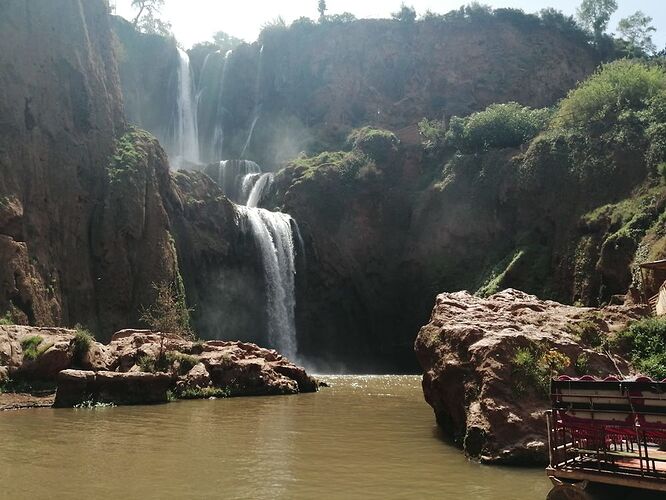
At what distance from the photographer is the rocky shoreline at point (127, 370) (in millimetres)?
20609

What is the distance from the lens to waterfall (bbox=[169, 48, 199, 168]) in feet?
216

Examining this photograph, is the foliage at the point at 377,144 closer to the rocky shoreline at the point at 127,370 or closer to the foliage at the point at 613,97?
the foliage at the point at 613,97

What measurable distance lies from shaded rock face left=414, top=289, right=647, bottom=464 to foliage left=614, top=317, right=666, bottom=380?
1.17 feet

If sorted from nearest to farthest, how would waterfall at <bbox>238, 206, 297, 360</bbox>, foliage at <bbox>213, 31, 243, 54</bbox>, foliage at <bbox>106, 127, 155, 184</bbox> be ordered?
foliage at <bbox>106, 127, 155, 184</bbox>, waterfall at <bbox>238, 206, 297, 360</bbox>, foliage at <bbox>213, 31, 243, 54</bbox>

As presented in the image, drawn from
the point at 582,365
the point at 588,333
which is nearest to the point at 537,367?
the point at 582,365

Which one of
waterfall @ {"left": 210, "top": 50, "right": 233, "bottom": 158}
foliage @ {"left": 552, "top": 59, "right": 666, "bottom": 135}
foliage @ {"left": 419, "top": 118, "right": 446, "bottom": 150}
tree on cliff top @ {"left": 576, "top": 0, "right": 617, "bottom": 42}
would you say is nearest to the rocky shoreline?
foliage @ {"left": 552, "top": 59, "right": 666, "bottom": 135}

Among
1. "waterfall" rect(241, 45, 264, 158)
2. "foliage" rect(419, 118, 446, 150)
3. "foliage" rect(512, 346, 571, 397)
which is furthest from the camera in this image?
"waterfall" rect(241, 45, 264, 158)

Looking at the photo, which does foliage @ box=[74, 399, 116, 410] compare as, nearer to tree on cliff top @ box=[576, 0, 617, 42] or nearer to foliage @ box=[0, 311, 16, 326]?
foliage @ box=[0, 311, 16, 326]

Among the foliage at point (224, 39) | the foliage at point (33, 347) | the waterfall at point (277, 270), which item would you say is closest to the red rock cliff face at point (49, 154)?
the foliage at point (33, 347)

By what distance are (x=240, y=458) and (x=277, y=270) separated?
110ft

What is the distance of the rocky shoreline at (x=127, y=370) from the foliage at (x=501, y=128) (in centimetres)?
2984

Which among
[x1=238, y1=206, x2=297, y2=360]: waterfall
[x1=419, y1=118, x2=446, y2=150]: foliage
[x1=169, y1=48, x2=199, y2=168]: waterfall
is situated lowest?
[x1=238, y1=206, x2=297, y2=360]: waterfall

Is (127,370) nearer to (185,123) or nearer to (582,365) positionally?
(582,365)

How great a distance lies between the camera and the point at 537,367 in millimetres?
11570
